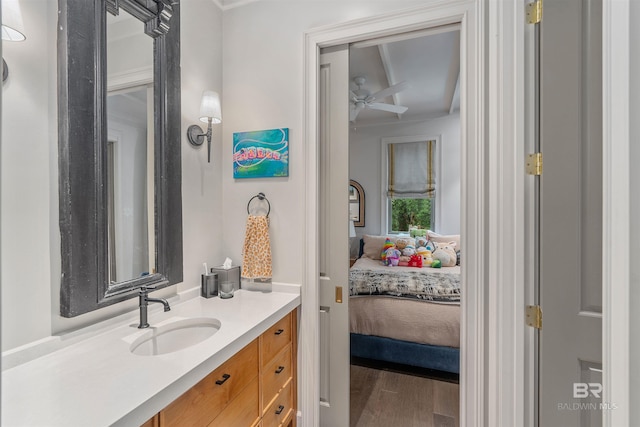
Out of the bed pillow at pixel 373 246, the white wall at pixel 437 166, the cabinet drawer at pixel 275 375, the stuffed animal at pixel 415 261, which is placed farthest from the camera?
the white wall at pixel 437 166

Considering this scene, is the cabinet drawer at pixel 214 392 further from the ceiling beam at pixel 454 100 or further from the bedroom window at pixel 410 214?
the bedroom window at pixel 410 214

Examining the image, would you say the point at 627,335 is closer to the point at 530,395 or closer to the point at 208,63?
the point at 530,395

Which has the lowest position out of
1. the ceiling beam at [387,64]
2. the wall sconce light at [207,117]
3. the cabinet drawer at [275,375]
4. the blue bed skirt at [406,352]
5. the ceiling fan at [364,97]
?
the blue bed skirt at [406,352]

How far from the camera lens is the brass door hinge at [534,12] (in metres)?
1.39

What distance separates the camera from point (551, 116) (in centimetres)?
138

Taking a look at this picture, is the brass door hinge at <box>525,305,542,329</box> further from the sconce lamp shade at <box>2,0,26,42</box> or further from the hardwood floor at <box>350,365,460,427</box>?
the sconce lamp shade at <box>2,0,26,42</box>

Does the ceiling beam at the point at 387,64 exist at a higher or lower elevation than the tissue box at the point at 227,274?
higher

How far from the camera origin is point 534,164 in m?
1.42

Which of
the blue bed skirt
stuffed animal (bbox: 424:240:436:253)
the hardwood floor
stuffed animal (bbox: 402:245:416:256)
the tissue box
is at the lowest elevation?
the hardwood floor

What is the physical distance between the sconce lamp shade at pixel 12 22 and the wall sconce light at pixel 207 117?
2.52ft

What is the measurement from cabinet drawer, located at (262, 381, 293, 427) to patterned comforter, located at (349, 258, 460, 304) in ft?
3.33

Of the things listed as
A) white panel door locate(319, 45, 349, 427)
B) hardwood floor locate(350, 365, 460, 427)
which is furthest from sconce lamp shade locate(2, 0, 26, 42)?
hardwood floor locate(350, 365, 460, 427)

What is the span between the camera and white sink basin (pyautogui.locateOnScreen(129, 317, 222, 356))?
4.66 ft

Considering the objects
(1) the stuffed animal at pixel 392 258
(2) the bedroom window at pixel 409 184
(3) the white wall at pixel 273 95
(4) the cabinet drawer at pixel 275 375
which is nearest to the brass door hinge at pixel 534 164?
(3) the white wall at pixel 273 95
